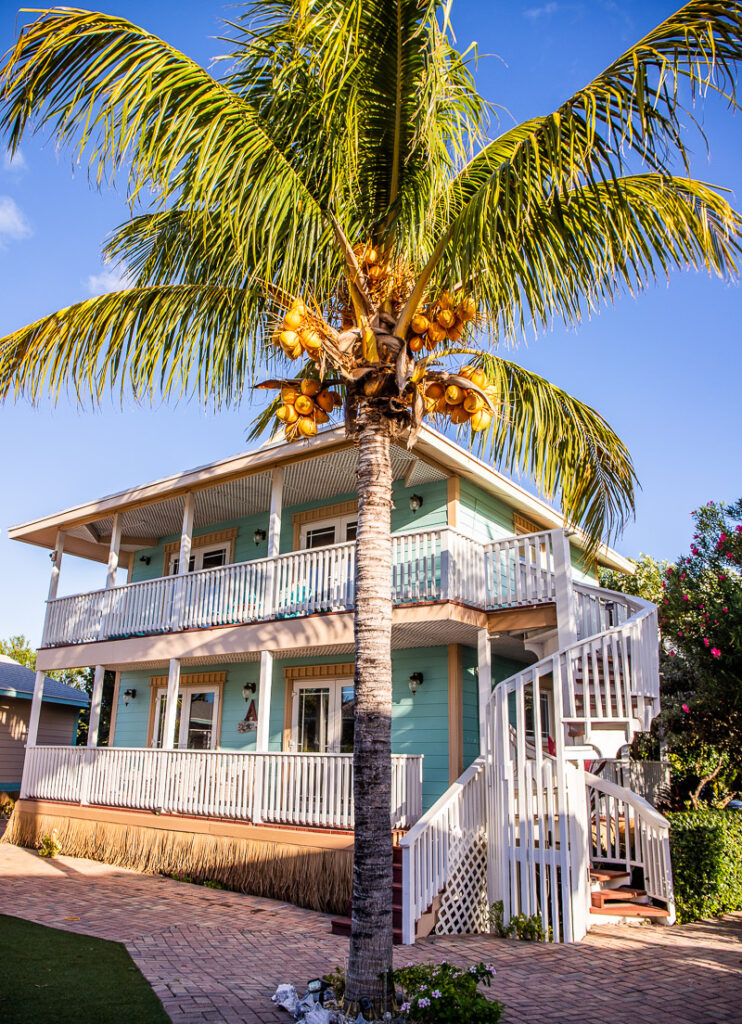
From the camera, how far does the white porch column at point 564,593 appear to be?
1049 cm

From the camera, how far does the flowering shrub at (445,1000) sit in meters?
4.67

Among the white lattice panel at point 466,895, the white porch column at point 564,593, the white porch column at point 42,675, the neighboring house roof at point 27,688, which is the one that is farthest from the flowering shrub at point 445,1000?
the neighboring house roof at point 27,688

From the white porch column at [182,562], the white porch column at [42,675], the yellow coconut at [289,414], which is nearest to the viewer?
the yellow coconut at [289,414]

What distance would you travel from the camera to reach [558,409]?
8.64 m

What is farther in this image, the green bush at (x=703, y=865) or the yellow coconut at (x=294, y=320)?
the green bush at (x=703, y=865)

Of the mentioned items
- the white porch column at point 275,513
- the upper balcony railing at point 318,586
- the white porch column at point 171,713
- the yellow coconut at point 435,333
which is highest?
the white porch column at point 275,513

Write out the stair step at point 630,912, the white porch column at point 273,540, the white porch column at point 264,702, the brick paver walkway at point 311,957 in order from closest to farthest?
the brick paver walkway at point 311,957 → the stair step at point 630,912 → the white porch column at point 264,702 → the white porch column at point 273,540

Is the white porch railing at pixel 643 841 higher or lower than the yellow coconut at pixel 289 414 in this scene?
lower

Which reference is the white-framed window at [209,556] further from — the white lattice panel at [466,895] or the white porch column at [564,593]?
the white lattice panel at [466,895]

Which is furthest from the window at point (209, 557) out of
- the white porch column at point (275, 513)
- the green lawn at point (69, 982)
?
the green lawn at point (69, 982)

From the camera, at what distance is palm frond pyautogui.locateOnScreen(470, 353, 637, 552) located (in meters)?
8.32

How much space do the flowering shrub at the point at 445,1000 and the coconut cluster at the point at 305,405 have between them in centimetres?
412

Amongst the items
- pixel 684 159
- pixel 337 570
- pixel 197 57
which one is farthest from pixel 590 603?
pixel 197 57

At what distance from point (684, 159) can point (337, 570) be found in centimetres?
841
